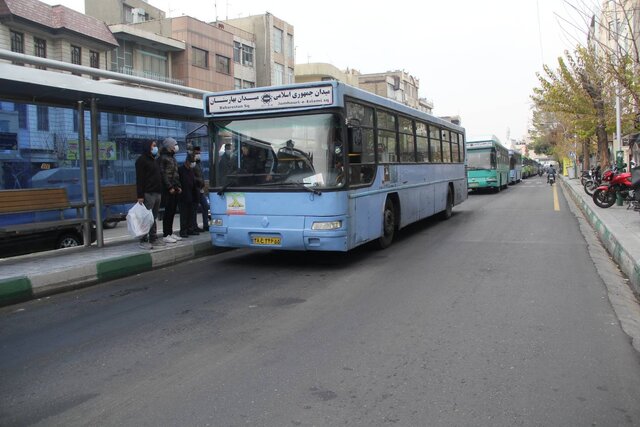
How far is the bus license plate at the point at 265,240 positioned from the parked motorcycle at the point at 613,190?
11.0 m

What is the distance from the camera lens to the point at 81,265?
734 cm

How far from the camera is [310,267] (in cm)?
829

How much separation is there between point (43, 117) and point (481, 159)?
22.2m

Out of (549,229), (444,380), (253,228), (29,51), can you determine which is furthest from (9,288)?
(29,51)

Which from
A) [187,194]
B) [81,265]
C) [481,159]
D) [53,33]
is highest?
[53,33]

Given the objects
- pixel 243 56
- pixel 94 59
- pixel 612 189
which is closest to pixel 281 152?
pixel 612 189

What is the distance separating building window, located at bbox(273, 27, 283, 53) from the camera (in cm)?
4681

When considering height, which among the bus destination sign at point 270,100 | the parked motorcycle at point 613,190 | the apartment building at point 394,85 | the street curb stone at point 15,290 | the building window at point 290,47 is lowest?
the street curb stone at point 15,290

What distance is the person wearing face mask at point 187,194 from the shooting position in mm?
9945

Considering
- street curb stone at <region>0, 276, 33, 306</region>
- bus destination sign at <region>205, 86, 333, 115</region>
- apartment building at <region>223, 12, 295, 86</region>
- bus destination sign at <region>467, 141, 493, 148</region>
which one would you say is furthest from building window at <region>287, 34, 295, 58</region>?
street curb stone at <region>0, 276, 33, 306</region>

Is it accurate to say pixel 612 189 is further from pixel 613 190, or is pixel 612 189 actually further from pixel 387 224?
pixel 387 224

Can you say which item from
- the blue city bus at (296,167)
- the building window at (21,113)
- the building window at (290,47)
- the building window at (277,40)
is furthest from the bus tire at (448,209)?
the building window at (290,47)

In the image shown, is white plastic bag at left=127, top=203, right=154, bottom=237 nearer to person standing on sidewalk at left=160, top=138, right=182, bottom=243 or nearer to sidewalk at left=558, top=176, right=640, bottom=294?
person standing on sidewalk at left=160, top=138, right=182, bottom=243

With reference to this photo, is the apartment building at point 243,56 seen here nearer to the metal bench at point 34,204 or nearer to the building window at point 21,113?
the building window at point 21,113
